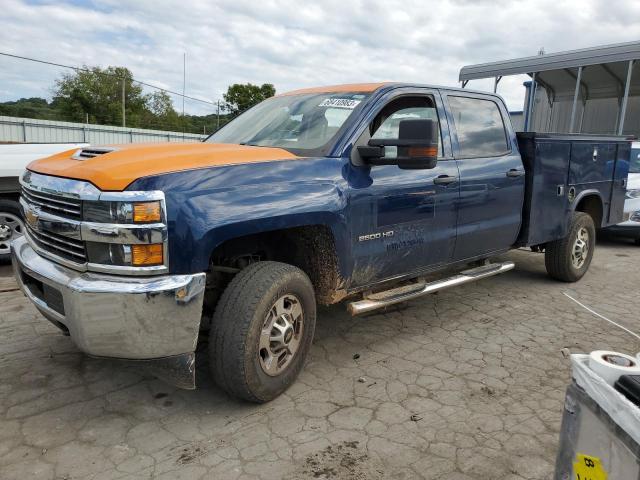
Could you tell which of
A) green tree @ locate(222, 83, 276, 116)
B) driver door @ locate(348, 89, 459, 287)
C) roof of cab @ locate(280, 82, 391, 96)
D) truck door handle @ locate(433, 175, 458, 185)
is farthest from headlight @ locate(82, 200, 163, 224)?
green tree @ locate(222, 83, 276, 116)

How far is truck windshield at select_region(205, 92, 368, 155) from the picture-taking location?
11.9ft

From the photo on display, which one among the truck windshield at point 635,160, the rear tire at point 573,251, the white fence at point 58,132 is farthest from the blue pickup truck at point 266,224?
the white fence at point 58,132

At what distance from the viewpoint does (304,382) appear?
347 cm

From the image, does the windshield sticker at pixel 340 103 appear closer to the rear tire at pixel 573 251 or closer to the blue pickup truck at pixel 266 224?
the blue pickup truck at pixel 266 224

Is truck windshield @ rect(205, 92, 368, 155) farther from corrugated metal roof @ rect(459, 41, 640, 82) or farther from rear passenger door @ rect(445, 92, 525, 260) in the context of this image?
corrugated metal roof @ rect(459, 41, 640, 82)

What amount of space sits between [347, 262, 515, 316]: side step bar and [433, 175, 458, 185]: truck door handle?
0.80 meters

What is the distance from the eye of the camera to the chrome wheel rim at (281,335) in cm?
304

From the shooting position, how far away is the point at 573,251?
5.85 metres

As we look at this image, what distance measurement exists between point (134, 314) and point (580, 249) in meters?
5.17

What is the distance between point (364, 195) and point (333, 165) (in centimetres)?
30

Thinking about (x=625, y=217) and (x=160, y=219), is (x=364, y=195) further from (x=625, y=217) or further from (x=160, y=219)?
(x=625, y=217)

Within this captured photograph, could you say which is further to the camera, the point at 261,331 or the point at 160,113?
the point at 160,113

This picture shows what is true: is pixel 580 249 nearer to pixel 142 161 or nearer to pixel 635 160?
pixel 635 160

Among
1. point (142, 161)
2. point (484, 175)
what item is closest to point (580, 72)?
point (484, 175)
